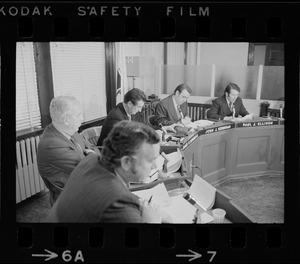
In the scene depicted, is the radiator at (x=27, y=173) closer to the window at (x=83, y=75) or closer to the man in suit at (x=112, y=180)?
the window at (x=83, y=75)

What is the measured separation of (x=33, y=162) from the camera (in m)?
2.18

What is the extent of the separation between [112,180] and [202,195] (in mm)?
625

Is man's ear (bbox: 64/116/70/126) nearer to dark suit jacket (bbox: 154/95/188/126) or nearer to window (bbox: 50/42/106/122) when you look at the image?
window (bbox: 50/42/106/122)

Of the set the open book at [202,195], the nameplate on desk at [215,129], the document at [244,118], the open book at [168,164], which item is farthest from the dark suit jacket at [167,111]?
the open book at [202,195]

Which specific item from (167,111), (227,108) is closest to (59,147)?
(167,111)

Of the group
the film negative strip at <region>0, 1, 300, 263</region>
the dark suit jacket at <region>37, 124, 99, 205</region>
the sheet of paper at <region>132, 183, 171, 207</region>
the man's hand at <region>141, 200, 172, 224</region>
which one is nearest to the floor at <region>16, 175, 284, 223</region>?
the dark suit jacket at <region>37, 124, 99, 205</region>

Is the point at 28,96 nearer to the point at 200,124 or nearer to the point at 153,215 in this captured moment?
the point at 153,215

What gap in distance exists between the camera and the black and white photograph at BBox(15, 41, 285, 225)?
3.80 ft

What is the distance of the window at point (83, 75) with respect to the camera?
1.77 meters
